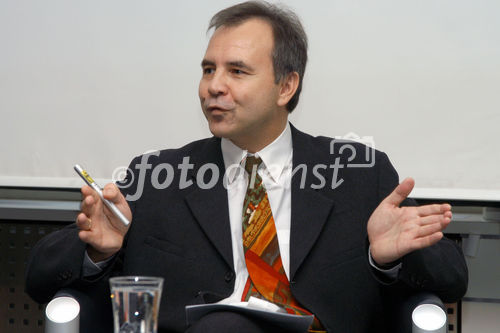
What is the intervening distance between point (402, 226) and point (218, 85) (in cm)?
64

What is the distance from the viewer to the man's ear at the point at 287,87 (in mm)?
2000

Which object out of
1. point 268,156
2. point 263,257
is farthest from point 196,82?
point 263,257

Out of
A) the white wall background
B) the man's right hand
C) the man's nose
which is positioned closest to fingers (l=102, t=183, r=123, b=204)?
the man's right hand

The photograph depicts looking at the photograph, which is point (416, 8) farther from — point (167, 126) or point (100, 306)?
point (100, 306)

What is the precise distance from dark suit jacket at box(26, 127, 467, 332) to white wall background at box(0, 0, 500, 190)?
393 millimetres

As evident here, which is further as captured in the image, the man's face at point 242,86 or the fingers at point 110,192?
the man's face at point 242,86

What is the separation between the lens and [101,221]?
5.18 ft

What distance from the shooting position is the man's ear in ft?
6.56

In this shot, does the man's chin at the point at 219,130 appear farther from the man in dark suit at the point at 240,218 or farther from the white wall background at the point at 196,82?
the white wall background at the point at 196,82

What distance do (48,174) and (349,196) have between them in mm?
1087

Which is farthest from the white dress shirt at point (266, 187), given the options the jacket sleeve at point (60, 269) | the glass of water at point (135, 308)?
the glass of water at point (135, 308)

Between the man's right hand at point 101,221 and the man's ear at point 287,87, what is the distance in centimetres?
62

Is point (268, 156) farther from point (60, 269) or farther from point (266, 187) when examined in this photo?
point (60, 269)

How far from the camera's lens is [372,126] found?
229cm
